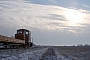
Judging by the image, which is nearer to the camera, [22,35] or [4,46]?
[4,46]

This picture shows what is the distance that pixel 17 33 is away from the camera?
45500mm

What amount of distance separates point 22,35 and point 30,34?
18.2 ft

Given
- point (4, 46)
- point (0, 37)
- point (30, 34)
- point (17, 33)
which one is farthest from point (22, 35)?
point (0, 37)

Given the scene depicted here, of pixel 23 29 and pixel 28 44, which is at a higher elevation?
Answer: pixel 23 29

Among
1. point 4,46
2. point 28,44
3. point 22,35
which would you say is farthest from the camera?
point 28,44

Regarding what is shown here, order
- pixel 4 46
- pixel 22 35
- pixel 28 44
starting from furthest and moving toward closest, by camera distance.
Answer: pixel 28 44
pixel 22 35
pixel 4 46

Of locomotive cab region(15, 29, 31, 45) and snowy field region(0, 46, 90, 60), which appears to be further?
locomotive cab region(15, 29, 31, 45)

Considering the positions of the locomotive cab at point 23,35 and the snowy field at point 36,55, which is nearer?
the snowy field at point 36,55

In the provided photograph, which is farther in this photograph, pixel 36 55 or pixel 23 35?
pixel 23 35

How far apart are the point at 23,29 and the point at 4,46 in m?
17.0

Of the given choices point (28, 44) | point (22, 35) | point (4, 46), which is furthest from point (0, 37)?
point (28, 44)

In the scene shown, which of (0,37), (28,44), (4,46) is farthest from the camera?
(28,44)

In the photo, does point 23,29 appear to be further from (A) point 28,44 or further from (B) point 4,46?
(B) point 4,46

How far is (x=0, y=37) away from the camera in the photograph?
2175cm
